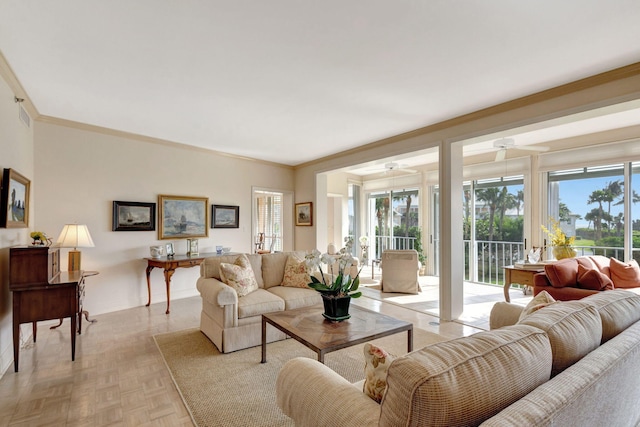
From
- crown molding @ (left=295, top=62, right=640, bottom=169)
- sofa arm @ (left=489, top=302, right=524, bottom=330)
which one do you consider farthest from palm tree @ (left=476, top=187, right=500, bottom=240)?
sofa arm @ (left=489, top=302, right=524, bottom=330)

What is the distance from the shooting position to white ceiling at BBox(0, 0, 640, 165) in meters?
2.00

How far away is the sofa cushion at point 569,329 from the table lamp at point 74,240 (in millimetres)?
4241

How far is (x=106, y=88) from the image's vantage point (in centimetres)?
312

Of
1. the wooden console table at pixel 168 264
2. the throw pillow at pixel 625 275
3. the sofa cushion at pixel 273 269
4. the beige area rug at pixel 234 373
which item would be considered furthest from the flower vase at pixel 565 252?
the wooden console table at pixel 168 264

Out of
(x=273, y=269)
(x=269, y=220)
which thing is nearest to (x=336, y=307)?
(x=273, y=269)

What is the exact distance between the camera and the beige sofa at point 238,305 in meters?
2.96

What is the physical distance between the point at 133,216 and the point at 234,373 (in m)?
3.15

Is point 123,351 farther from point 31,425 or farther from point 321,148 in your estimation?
point 321,148

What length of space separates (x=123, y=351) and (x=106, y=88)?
260 cm

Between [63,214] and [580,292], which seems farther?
[63,214]

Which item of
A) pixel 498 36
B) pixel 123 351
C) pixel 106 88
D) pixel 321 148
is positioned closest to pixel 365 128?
pixel 321 148

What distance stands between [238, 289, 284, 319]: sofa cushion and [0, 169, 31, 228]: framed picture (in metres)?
2.16

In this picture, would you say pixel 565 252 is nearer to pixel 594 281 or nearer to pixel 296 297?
pixel 594 281

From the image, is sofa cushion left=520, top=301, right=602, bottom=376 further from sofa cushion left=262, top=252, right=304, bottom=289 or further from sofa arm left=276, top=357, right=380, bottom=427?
sofa cushion left=262, top=252, right=304, bottom=289
